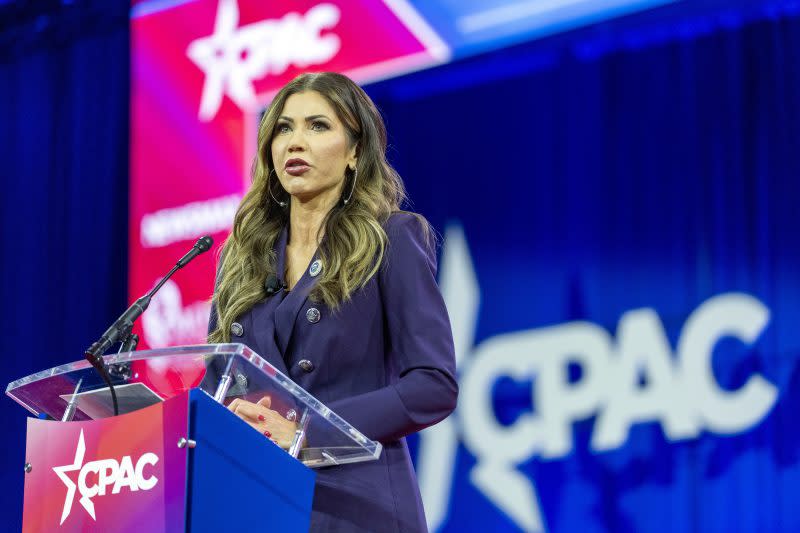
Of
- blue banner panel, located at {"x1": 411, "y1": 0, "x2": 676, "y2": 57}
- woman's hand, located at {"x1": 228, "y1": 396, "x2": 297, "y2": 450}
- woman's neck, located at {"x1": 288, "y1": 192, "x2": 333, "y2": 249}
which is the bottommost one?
woman's hand, located at {"x1": 228, "y1": 396, "x2": 297, "y2": 450}

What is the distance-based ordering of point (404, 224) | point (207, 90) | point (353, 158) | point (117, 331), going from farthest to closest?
point (207, 90)
point (353, 158)
point (404, 224)
point (117, 331)

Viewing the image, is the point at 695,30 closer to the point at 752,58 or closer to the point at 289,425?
the point at 752,58

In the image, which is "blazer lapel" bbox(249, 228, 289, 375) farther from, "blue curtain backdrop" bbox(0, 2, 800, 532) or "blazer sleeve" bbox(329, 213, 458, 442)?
"blue curtain backdrop" bbox(0, 2, 800, 532)

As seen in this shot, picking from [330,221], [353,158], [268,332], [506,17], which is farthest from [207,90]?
[268,332]

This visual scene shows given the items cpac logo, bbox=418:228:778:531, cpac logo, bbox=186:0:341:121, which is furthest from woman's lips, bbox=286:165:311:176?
cpac logo, bbox=186:0:341:121

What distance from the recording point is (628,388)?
3797mm

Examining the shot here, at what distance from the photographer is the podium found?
49.1 inches

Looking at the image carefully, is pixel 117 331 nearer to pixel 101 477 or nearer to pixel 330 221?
pixel 101 477

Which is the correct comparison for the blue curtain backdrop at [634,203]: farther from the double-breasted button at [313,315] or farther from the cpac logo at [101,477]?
the cpac logo at [101,477]

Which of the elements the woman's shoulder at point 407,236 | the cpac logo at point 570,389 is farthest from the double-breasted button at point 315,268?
the cpac logo at point 570,389

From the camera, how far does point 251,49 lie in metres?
4.80

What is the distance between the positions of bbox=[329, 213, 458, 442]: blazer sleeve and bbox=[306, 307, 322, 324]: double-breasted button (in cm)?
11

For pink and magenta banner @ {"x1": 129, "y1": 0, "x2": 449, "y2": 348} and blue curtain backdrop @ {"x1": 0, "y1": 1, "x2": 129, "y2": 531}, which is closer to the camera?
pink and magenta banner @ {"x1": 129, "y1": 0, "x2": 449, "y2": 348}

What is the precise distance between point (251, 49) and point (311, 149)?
306 cm
